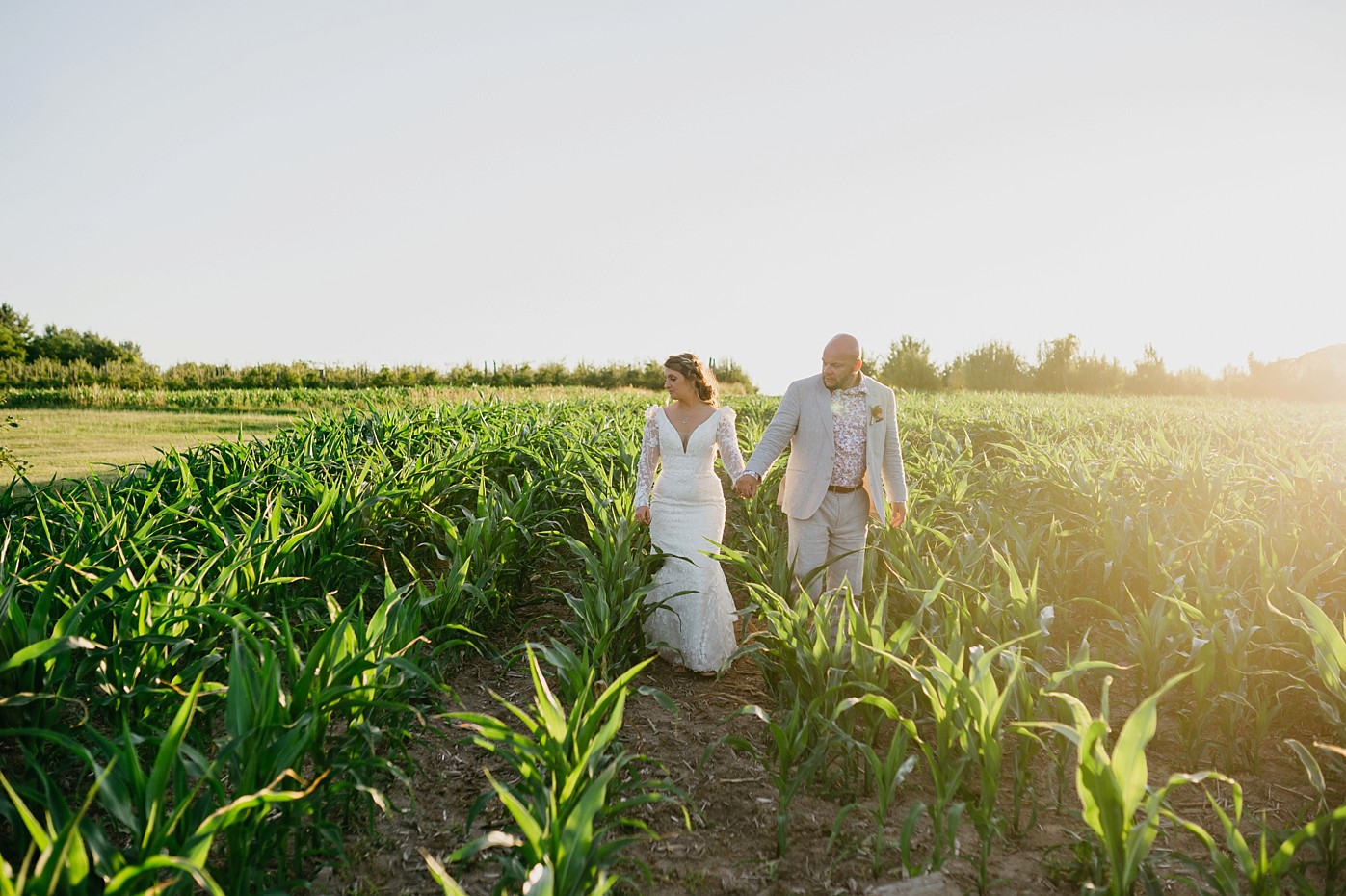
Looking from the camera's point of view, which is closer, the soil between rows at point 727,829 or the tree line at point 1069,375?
the soil between rows at point 727,829

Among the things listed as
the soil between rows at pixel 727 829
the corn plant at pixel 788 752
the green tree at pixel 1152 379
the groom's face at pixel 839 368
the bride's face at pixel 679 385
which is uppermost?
the green tree at pixel 1152 379

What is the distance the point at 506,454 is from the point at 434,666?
128 inches

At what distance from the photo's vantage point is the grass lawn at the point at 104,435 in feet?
31.9

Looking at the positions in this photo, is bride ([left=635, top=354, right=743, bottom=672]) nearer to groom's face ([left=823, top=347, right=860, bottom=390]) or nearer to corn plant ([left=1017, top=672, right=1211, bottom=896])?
groom's face ([left=823, top=347, right=860, bottom=390])

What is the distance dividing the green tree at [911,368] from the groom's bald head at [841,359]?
3010cm

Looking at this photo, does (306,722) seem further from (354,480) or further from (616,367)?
(616,367)

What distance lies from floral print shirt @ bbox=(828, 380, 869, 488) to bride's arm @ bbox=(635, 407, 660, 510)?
1.02 meters

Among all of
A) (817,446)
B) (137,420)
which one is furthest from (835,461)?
(137,420)

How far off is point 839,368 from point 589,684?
2524 mm

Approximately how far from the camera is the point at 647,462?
437 cm

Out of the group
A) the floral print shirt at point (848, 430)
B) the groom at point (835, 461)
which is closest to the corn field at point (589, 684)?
the groom at point (835, 461)

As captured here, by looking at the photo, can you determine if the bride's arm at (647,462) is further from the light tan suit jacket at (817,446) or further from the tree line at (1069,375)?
the tree line at (1069,375)

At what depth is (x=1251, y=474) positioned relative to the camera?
20.2 feet

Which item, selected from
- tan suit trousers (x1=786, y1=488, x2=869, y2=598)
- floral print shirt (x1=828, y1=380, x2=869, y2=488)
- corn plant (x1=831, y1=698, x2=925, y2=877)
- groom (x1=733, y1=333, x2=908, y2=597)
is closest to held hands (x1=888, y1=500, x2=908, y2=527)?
groom (x1=733, y1=333, x2=908, y2=597)
